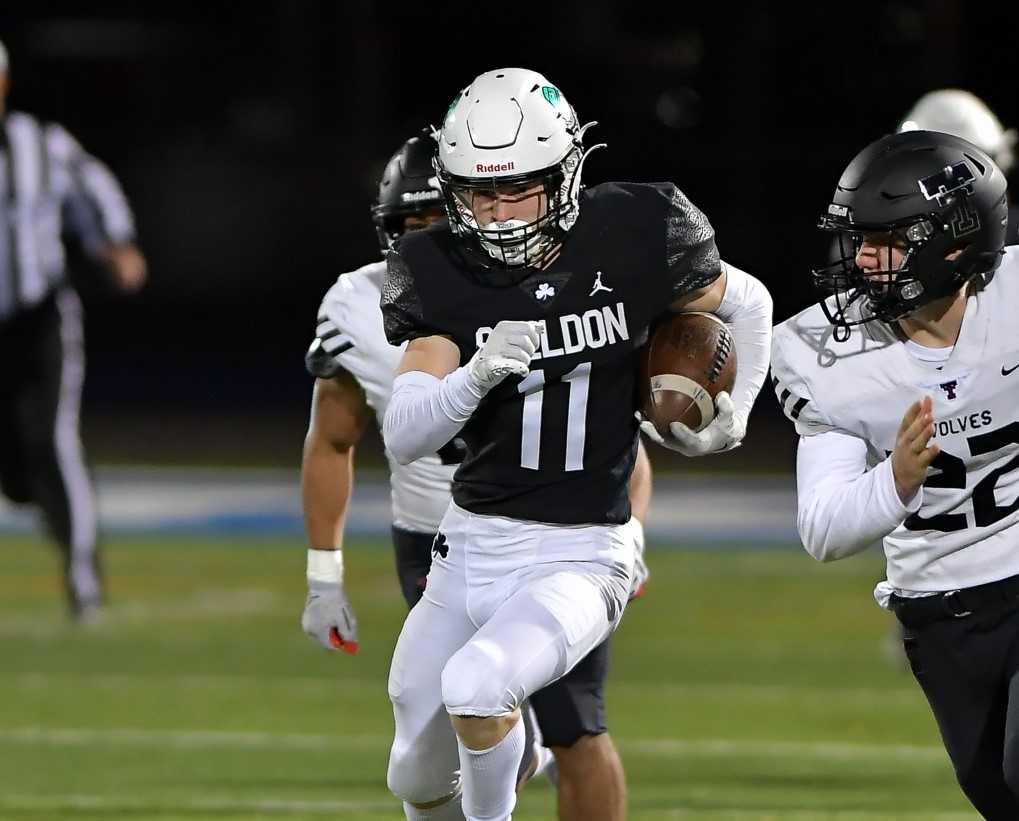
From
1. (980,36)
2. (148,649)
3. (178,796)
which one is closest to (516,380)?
(178,796)

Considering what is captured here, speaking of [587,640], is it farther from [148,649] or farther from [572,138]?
[148,649]

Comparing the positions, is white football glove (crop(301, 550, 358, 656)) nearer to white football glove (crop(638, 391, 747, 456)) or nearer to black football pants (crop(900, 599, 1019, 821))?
white football glove (crop(638, 391, 747, 456))

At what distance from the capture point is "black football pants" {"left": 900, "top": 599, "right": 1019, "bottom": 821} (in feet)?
11.1

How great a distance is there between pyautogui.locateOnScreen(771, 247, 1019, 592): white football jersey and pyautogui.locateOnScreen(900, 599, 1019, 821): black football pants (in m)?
0.07

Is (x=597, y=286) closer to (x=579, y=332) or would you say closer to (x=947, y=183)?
(x=579, y=332)

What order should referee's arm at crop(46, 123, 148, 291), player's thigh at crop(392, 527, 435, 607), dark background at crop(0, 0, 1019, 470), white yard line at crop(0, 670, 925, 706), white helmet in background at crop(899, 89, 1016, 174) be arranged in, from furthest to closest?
dark background at crop(0, 0, 1019, 470) → referee's arm at crop(46, 123, 148, 291) → white yard line at crop(0, 670, 925, 706) → white helmet in background at crop(899, 89, 1016, 174) → player's thigh at crop(392, 527, 435, 607)

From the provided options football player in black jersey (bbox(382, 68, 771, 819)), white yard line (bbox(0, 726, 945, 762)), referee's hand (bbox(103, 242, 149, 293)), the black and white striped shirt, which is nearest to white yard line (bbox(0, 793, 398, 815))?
white yard line (bbox(0, 726, 945, 762))

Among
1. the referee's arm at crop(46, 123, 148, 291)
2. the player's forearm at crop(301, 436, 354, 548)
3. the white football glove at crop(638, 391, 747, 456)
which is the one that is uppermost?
the white football glove at crop(638, 391, 747, 456)

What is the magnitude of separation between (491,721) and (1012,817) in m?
0.88

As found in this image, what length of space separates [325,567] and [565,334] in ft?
2.77

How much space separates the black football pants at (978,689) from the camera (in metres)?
3.38

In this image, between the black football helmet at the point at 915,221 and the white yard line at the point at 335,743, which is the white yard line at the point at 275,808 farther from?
the black football helmet at the point at 915,221

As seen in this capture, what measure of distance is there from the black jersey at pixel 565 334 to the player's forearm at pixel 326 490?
559 mm

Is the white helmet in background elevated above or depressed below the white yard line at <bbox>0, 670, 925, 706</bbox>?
above
